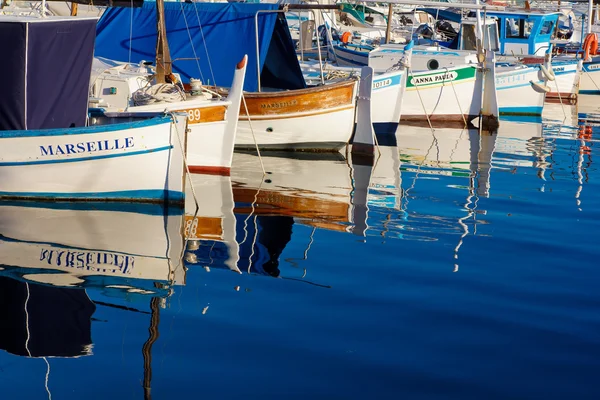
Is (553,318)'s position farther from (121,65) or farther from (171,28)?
(171,28)

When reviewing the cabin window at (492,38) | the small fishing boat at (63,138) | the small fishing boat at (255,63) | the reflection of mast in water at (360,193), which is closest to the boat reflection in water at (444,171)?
the reflection of mast in water at (360,193)

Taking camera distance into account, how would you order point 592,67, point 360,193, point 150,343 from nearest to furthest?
1. point 150,343
2. point 360,193
3. point 592,67

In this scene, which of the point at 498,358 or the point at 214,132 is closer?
the point at 498,358

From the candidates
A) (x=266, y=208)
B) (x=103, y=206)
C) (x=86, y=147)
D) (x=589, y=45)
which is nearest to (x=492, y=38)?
(x=589, y=45)

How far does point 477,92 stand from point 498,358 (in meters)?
19.7

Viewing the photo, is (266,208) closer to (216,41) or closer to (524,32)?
(216,41)

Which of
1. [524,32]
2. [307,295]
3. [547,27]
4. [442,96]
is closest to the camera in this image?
[307,295]

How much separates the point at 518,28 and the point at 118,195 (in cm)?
2485

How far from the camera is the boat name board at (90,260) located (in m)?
9.55

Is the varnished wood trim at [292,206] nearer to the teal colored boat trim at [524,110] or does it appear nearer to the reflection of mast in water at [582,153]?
the reflection of mast in water at [582,153]

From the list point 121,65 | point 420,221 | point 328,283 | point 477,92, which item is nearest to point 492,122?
point 477,92

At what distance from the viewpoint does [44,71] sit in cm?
1278

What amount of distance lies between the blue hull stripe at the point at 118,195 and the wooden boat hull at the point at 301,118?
18.0 ft

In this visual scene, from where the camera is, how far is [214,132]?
1544 centimetres
